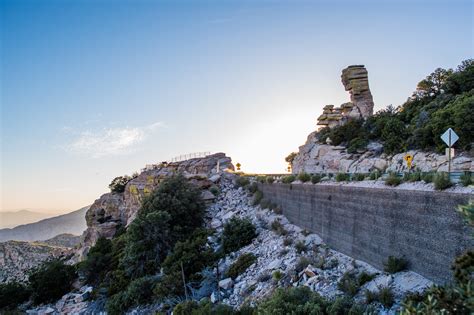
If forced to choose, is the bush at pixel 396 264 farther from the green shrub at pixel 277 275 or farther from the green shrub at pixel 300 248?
the green shrub at pixel 300 248

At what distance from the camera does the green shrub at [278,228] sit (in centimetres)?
1901

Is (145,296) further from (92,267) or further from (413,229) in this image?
(413,229)

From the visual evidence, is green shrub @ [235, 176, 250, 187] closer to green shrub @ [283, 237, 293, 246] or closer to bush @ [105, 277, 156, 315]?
bush @ [105, 277, 156, 315]

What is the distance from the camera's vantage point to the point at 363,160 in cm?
2578

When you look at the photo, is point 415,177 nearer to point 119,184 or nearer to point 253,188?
point 253,188

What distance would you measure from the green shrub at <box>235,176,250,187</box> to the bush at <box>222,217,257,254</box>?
967 centimetres

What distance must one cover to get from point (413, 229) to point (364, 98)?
30394 millimetres

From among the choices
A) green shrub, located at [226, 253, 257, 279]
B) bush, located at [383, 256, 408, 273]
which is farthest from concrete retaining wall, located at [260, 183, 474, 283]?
green shrub, located at [226, 253, 257, 279]

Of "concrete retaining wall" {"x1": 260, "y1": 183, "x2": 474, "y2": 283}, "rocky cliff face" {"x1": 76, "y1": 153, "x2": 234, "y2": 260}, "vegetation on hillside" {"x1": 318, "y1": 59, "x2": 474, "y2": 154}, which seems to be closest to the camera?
"concrete retaining wall" {"x1": 260, "y1": 183, "x2": 474, "y2": 283}

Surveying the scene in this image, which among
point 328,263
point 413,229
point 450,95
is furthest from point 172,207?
point 450,95

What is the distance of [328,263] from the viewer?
13.4m

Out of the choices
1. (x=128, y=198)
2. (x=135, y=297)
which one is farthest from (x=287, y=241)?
(x=128, y=198)

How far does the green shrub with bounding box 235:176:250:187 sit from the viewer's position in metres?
32.0

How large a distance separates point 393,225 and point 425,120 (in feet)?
51.3
